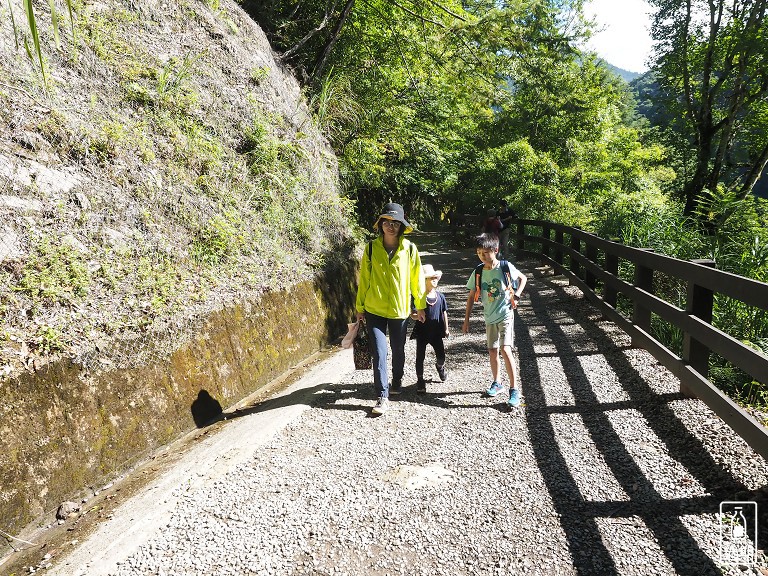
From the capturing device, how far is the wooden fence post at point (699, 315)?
13.0 feet

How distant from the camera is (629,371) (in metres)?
5.14

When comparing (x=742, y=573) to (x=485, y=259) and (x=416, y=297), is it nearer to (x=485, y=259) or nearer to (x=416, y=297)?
(x=485, y=259)

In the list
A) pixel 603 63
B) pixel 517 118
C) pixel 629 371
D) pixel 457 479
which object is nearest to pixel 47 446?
pixel 457 479

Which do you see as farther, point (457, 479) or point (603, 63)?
point (603, 63)

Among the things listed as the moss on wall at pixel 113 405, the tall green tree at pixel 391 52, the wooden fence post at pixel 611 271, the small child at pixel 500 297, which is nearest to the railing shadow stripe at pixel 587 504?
the small child at pixel 500 297

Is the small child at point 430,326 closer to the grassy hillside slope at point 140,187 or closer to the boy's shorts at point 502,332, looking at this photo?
the boy's shorts at point 502,332

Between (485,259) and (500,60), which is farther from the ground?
(500,60)

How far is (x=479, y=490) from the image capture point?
3.27 m

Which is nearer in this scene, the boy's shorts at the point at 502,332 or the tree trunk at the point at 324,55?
the boy's shorts at the point at 502,332

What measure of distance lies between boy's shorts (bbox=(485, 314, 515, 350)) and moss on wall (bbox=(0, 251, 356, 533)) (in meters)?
2.63

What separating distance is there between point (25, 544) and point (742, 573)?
4030mm

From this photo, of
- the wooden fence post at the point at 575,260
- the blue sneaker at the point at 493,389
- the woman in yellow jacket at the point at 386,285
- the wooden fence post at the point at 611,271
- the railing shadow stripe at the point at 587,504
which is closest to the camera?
the railing shadow stripe at the point at 587,504

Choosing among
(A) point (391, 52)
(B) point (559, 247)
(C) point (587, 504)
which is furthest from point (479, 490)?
(A) point (391, 52)

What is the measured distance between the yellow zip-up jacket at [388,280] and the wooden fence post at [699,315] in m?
2.40
